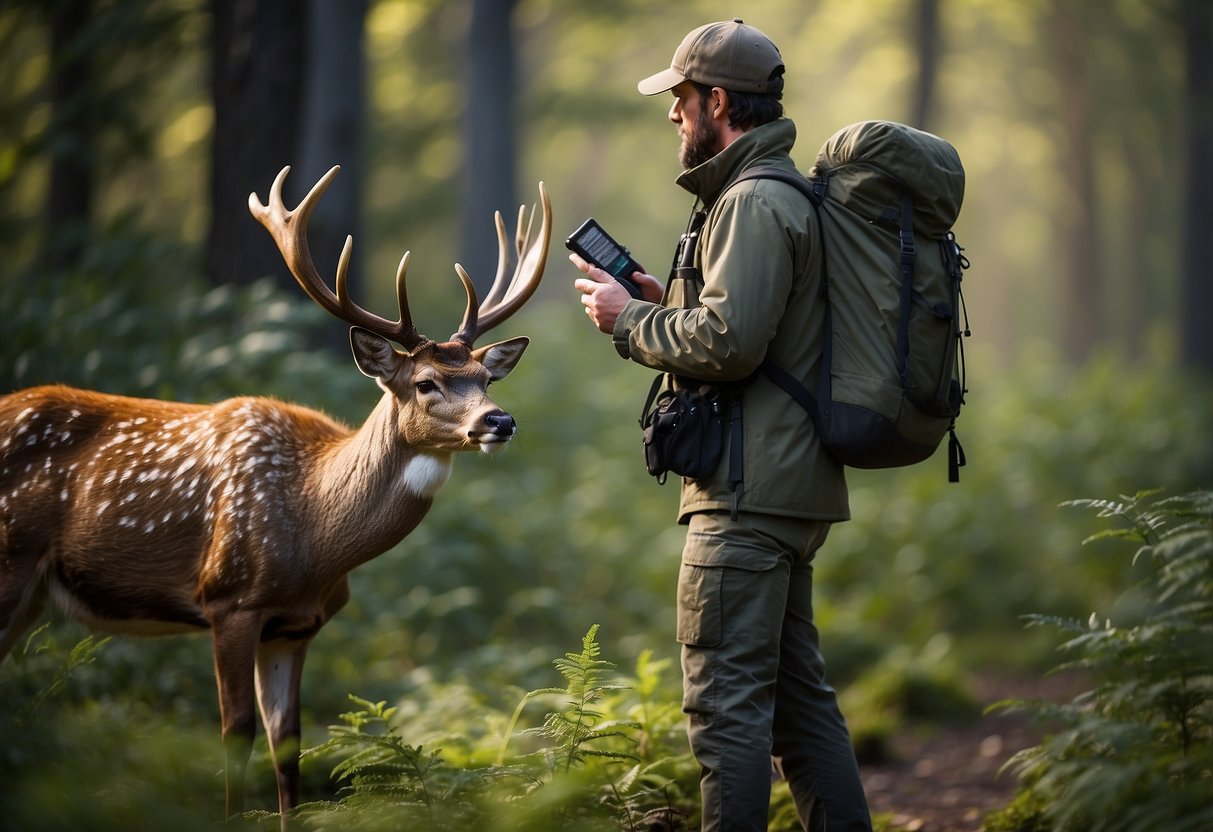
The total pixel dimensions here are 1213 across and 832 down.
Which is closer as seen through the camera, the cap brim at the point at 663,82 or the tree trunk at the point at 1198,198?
the cap brim at the point at 663,82

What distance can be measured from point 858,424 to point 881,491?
30.3 ft

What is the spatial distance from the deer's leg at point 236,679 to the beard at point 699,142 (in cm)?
225

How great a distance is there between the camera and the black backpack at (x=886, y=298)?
13.1 feet

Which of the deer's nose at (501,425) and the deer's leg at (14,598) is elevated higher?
the deer's nose at (501,425)

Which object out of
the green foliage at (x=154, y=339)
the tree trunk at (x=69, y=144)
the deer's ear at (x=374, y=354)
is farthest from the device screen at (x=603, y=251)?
the tree trunk at (x=69, y=144)

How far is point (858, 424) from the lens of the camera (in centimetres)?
397

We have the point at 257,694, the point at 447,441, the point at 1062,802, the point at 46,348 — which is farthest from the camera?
the point at 46,348

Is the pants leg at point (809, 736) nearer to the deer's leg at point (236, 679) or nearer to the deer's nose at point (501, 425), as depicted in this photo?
the deer's nose at point (501, 425)

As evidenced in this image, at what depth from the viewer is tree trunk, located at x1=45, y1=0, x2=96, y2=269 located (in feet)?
32.2

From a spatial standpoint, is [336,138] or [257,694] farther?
[336,138]

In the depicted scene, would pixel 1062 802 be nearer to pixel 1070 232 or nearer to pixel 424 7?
pixel 424 7

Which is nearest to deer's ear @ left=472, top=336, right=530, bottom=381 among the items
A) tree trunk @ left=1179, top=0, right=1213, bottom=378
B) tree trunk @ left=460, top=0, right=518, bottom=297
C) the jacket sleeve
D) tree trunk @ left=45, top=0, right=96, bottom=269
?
the jacket sleeve

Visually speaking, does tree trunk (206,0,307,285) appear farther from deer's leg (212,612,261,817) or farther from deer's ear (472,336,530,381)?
deer's leg (212,612,261,817)

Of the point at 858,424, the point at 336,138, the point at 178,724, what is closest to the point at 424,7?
the point at 336,138
